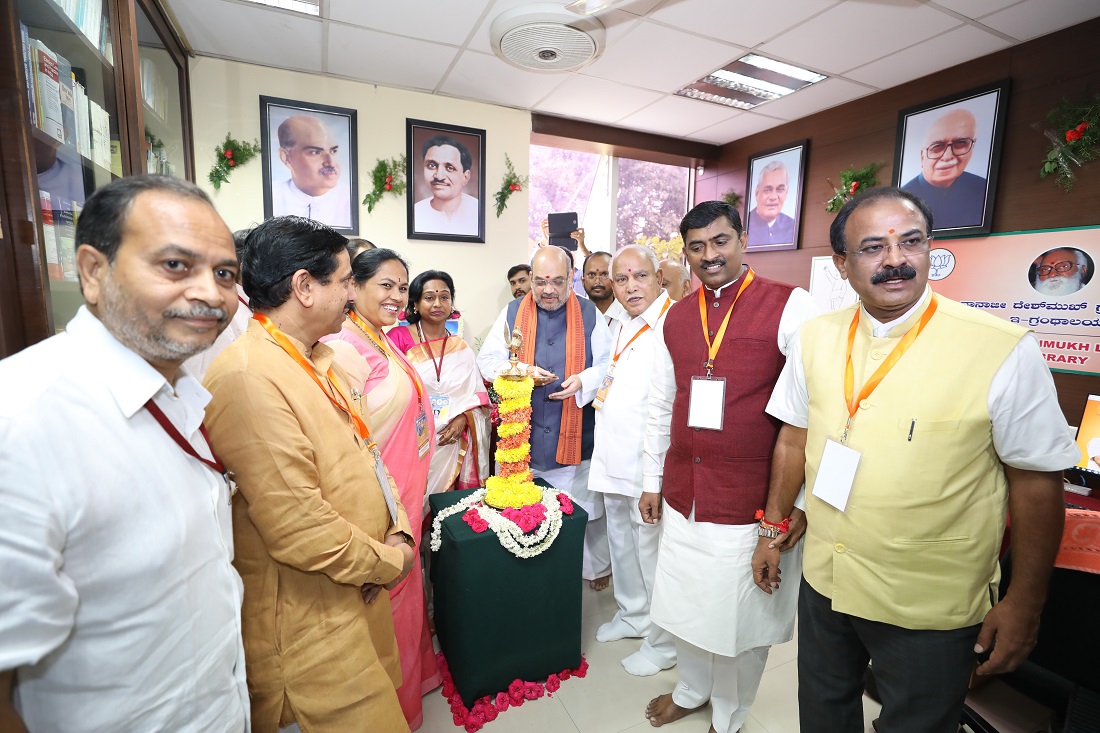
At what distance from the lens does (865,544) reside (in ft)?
4.12

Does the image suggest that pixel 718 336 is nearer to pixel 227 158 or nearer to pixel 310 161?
pixel 310 161

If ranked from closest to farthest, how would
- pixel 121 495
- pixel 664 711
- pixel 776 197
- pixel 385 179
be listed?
pixel 121 495 < pixel 664 711 < pixel 385 179 < pixel 776 197

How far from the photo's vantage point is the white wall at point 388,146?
3557mm

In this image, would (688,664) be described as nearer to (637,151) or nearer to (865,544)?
(865,544)

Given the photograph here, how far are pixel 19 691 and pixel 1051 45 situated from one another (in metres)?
5.03

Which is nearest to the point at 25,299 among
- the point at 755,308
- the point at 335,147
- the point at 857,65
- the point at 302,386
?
the point at 302,386

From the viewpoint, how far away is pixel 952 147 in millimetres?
3479

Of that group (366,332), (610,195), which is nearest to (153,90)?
(366,332)

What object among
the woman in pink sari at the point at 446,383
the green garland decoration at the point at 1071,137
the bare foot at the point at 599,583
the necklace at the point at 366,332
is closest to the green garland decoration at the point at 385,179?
the woman in pink sari at the point at 446,383

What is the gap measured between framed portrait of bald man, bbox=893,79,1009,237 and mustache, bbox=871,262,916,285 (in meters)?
2.60

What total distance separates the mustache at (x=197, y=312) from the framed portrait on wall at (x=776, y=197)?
480 centimetres

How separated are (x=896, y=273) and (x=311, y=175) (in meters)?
3.93

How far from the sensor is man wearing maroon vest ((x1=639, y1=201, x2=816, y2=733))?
1719 mm

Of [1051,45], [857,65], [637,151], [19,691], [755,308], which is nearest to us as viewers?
[19,691]
